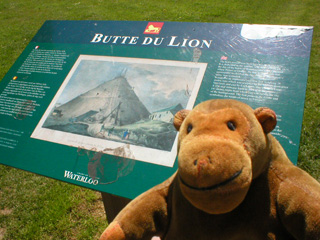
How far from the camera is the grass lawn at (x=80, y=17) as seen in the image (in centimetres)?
288

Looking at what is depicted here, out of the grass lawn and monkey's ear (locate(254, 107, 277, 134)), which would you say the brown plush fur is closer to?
monkey's ear (locate(254, 107, 277, 134))

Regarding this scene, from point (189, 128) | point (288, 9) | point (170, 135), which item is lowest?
point (288, 9)

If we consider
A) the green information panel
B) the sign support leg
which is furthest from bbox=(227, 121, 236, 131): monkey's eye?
the sign support leg

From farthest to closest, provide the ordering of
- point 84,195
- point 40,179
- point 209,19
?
point 209,19 < point 40,179 < point 84,195

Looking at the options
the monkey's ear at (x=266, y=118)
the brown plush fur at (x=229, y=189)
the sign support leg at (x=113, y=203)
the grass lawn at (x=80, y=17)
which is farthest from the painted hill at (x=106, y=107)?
the grass lawn at (x=80, y=17)

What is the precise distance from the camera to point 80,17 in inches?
282

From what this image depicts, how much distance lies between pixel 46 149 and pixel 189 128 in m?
1.40

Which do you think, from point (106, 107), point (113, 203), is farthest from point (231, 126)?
point (113, 203)

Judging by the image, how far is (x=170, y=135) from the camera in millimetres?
1870

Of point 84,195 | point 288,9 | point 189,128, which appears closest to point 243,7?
point 288,9

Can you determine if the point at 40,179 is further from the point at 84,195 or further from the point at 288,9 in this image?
the point at 288,9

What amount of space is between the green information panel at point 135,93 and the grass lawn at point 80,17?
3.12 feet

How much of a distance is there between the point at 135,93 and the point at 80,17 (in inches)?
228

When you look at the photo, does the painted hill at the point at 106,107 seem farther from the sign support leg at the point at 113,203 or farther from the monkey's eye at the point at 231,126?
the monkey's eye at the point at 231,126
